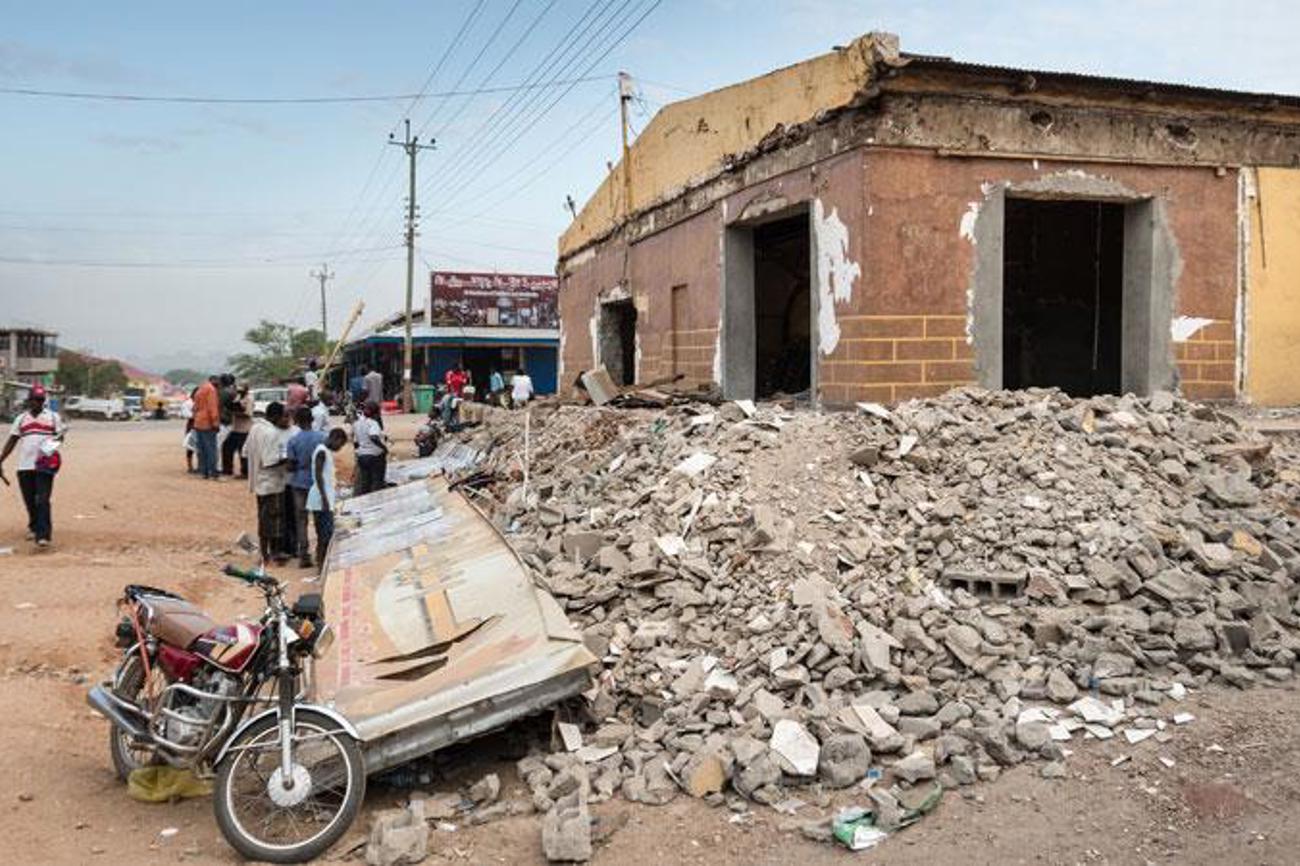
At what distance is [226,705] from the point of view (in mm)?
4469

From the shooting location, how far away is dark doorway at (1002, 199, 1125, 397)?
13.3 metres

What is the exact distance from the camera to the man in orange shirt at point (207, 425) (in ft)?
46.9

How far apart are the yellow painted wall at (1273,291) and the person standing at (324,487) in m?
9.58

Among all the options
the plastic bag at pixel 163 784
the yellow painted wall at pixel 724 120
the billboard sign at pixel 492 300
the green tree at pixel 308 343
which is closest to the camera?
the plastic bag at pixel 163 784

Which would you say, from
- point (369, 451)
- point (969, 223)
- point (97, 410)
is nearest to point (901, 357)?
point (969, 223)

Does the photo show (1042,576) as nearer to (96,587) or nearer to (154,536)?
(96,587)

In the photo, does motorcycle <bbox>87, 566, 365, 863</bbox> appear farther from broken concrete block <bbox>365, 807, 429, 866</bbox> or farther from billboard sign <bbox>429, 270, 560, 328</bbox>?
billboard sign <bbox>429, 270, 560, 328</bbox>

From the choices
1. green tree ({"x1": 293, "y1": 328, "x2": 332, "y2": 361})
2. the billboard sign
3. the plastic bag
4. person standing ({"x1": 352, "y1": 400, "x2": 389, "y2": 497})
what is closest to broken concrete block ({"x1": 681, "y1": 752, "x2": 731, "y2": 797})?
the plastic bag

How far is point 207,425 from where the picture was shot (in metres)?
14.7

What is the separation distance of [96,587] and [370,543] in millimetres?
2287

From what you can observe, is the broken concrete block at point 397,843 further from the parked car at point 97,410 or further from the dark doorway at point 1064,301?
the parked car at point 97,410

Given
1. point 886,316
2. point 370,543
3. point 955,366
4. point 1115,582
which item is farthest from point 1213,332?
point 370,543

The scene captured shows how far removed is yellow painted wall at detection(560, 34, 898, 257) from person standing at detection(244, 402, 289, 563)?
594cm

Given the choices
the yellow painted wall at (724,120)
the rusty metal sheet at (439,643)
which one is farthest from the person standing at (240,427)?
the rusty metal sheet at (439,643)
